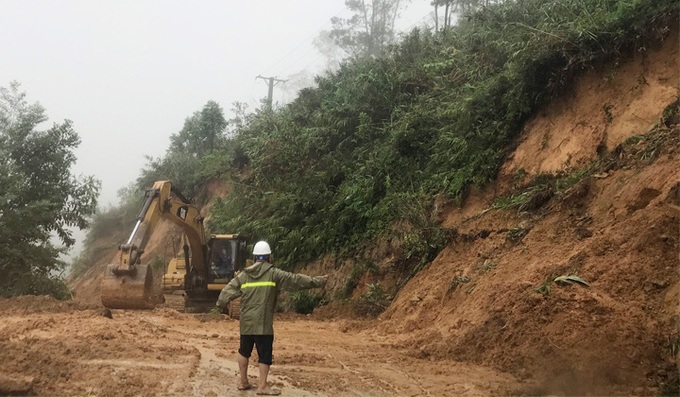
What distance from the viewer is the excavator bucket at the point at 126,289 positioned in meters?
10.5

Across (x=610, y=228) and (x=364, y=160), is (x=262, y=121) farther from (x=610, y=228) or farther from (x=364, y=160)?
(x=610, y=228)

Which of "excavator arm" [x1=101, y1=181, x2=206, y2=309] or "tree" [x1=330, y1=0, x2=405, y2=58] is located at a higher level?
"tree" [x1=330, y1=0, x2=405, y2=58]

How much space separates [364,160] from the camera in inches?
669

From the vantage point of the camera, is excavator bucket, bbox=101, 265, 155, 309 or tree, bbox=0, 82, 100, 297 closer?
excavator bucket, bbox=101, 265, 155, 309

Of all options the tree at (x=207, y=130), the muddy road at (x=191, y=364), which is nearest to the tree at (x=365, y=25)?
the tree at (x=207, y=130)

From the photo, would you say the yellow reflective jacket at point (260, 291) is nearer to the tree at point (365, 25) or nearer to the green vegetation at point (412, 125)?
the green vegetation at point (412, 125)

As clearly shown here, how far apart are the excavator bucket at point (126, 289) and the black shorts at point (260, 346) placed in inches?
193

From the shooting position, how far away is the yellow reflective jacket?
20.1 ft

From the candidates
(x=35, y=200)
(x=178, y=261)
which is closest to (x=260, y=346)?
(x=178, y=261)

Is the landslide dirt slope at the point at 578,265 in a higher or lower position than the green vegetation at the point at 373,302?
higher

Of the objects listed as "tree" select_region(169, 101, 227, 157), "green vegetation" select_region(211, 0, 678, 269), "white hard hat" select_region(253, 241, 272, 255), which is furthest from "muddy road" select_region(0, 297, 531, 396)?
"tree" select_region(169, 101, 227, 157)

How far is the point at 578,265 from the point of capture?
292 inches

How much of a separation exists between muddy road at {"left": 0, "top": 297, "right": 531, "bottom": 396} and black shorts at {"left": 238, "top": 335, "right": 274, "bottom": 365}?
382mm

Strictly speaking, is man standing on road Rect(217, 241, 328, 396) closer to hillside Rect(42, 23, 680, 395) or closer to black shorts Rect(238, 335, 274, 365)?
black shorts Rect(238, 335, 274, 365)
